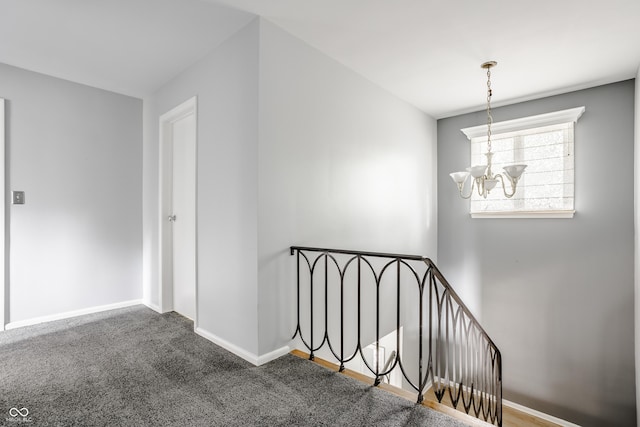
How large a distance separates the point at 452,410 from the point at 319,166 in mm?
1798

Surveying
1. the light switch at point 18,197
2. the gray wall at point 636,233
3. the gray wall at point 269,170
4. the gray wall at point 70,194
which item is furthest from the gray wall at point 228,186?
the gray wall at point 636,233

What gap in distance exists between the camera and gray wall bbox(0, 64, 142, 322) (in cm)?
283

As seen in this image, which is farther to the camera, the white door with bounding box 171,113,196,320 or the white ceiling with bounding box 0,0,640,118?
the white door with bounding box 171,113,196,320

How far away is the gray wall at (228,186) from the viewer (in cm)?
223

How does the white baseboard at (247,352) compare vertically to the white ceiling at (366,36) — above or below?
below

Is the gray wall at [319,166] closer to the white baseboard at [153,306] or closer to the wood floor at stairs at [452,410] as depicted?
the wood floor at stairs at [452,410]

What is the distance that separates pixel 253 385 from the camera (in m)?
1.89

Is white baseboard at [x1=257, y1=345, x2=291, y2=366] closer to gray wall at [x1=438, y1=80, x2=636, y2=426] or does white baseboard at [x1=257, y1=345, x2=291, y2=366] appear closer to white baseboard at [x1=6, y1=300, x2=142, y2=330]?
white baseboard at [x1=6, y1=300, x2=142, y2=330]

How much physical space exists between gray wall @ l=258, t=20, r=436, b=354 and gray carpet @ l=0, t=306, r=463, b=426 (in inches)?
14.9

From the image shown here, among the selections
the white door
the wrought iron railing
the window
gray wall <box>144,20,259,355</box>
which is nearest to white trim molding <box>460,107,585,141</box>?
the window

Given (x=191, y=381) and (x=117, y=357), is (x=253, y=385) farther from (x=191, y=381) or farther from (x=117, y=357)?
(x=117, y=357)

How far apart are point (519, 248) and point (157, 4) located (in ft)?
13.3

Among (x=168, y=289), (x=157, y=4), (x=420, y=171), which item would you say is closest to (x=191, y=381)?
(x=168, y=289)

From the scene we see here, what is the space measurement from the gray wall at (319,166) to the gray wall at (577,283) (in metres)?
1.19
